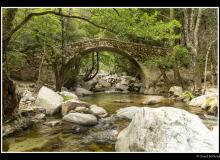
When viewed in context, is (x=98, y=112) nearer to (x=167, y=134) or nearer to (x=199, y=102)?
(x=199, y=102)

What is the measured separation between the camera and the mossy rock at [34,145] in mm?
6685

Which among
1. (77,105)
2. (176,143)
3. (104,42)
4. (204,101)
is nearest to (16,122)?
(77,105)

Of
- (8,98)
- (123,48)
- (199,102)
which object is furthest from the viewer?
(123,48)

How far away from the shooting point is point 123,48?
764 inches

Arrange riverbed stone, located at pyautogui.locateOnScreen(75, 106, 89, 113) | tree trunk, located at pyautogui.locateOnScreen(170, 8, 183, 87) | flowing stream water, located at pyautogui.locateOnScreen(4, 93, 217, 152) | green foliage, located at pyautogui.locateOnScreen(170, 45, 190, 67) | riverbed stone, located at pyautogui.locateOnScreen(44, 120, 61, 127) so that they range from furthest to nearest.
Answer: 1. tree trunk, located at pyautogui.locateOnScreen(170, 8, 183, 87)
2. green foliage, located at pyautogui.locateOnScreen(170, 45, 190, 67)
3. riverbed stone, located at pyautogui.locateOnScreen(75, 106, 89, 113)
4. riverbed stone, located at pyautogui.locateOnScreen(44, 120, 61, 127)
5. flowing stream water, located at pyautogui.locateOnScreen(4, 93, 217, 152)

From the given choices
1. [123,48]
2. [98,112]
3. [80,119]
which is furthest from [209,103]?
[123,48]

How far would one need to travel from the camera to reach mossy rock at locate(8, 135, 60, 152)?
6685 mm

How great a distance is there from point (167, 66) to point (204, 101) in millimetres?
7198

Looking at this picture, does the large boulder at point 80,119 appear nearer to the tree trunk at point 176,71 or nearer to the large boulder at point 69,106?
the large boulder at point 69,106

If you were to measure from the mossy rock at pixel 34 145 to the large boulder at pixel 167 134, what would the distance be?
2.01 meters

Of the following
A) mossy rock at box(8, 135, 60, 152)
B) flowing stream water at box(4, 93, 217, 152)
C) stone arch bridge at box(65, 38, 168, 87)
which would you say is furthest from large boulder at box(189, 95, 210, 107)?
mossy rock at box(8, 135, 60, 152)

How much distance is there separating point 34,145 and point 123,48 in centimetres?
1315

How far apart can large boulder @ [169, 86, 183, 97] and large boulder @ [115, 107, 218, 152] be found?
1100 cm

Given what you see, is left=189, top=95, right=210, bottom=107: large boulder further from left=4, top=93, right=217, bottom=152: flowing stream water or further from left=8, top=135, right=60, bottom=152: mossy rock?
left=8, top=135, right=60, bottom=152: mossy rock
